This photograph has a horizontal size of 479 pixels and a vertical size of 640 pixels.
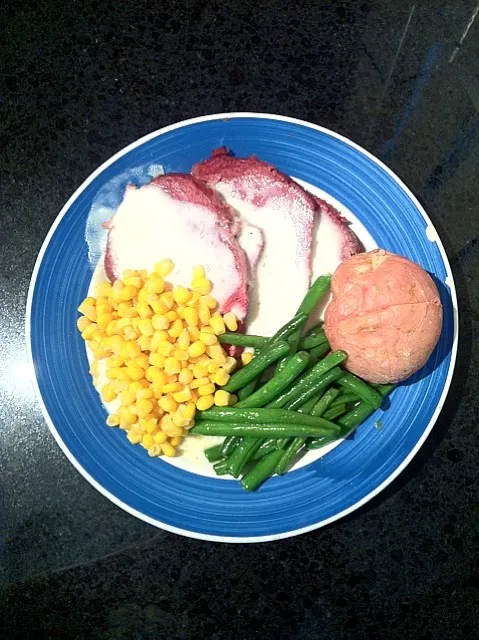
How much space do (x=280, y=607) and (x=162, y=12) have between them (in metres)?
2.79

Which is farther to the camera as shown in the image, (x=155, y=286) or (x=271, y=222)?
(x=271, y=222)

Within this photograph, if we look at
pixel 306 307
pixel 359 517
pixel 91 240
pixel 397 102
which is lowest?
pixel 359 517

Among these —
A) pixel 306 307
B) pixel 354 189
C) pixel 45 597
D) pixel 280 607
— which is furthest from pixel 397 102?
pixel 45 597

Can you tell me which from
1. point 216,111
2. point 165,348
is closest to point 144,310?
point 165,348

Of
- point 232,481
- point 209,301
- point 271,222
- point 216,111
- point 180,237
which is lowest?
point 232,481

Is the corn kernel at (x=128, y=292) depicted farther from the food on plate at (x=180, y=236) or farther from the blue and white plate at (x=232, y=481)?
the blue and white plate at (x=232, y=481)

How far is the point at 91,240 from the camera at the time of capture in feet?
8.47

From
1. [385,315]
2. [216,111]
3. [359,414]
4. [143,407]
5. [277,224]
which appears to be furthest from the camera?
[216,111]

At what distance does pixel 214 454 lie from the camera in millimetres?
2461

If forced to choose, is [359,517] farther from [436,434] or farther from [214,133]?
[214,133]

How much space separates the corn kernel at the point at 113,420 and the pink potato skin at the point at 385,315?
89 centimetres

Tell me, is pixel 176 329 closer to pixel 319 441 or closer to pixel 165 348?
pixel 165 348

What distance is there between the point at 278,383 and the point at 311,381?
125mm

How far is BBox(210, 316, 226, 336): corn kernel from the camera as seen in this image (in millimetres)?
2389
